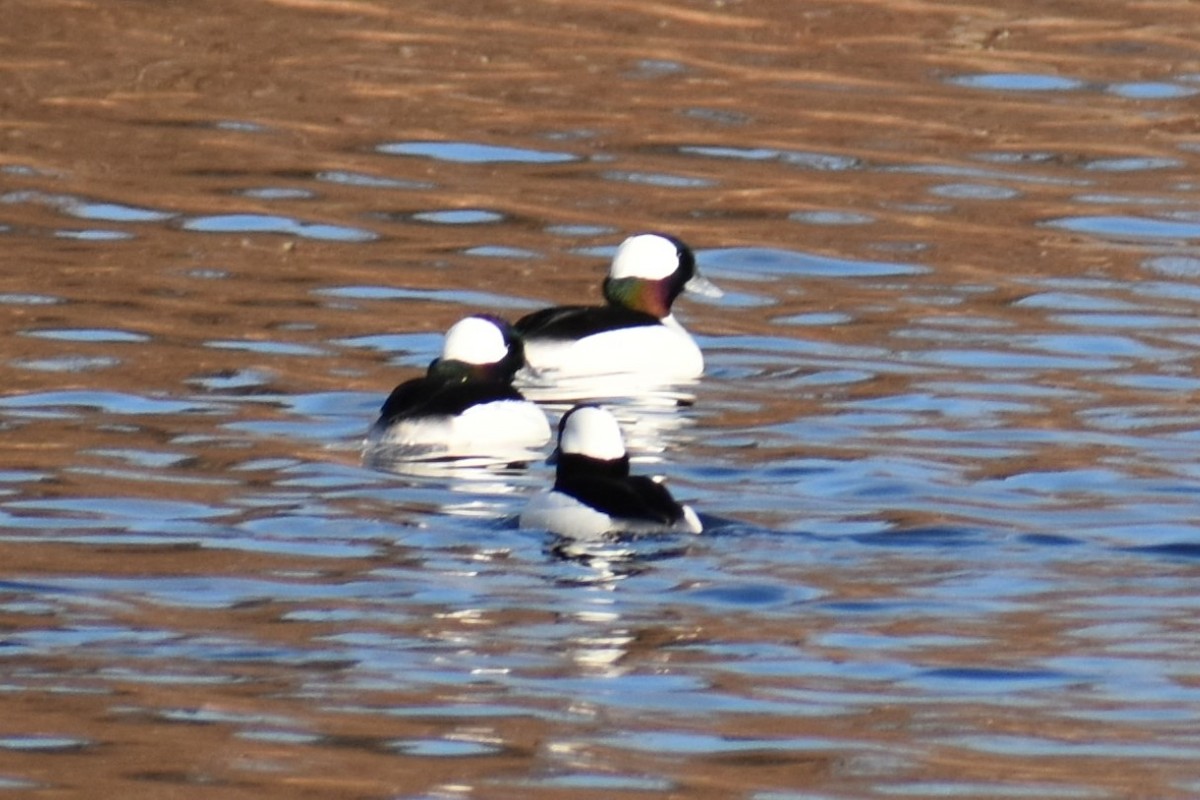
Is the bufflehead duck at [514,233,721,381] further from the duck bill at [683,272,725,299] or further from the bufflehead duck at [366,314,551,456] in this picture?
the bufflehead duck at [366,314,551,456]

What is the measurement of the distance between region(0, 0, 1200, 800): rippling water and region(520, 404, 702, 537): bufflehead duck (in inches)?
3.8

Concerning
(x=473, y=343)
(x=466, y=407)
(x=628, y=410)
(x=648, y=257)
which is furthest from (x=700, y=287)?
(x=466, y=407)

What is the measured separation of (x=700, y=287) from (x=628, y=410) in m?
1.66

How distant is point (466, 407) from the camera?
10586 millimetres

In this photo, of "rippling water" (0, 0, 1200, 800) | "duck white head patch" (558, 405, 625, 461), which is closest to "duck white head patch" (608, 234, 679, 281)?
"rippling water" (0, 0, 1200, 800)

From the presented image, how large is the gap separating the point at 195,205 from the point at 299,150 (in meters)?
1.46

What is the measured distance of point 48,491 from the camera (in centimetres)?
945

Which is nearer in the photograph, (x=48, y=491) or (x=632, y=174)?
(x=48, y=491)

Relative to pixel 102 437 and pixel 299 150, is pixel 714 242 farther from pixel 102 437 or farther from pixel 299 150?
pixel 102 437

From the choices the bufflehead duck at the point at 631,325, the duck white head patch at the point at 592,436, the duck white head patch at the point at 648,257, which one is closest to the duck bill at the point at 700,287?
the bufflehead duck at the point at 631,325

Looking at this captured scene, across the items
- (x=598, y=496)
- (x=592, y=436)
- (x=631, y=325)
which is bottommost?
(x=631, y=325)

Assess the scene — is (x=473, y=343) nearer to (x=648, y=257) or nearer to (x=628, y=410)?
(x=628, y=410)

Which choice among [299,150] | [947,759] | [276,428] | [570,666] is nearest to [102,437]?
[276,428]

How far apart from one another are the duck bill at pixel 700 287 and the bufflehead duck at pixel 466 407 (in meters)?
2.26
